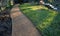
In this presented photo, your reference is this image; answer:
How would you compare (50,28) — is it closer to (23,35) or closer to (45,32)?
(45,32)

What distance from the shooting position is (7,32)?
307 inches

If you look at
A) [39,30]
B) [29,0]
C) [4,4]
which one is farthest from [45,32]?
[29,0]

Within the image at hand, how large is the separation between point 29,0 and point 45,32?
56.5ft

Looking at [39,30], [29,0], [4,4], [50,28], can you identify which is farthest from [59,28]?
[29,0]

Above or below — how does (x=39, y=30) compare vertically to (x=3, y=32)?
above

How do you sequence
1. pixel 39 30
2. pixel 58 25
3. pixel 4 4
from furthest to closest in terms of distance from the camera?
pixel 4 4, pixel 58 25, pixel 39 30

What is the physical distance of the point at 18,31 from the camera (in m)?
6.59

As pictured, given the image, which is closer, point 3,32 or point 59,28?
point 59,28

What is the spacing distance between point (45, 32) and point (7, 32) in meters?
2.16

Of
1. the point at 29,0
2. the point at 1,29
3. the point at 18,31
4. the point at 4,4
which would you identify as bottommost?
the point at 29,0

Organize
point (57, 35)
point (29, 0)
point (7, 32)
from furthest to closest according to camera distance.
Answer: point (29, 0)
point (7, 32)
point (57, 35)

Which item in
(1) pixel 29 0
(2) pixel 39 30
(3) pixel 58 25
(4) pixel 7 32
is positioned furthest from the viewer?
(1) pixel 29 0

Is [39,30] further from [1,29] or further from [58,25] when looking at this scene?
[1,29]

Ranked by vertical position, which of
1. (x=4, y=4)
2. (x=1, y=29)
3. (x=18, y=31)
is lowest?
(x=4, y=4)
